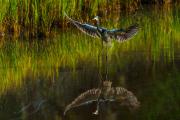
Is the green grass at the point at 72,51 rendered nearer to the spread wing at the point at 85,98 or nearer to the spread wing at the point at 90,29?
the spread wing at the point at 90,29

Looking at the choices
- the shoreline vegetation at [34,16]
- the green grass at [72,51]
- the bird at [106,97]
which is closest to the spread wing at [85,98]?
the bird at [106,97]

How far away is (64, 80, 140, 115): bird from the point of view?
17.7 ft

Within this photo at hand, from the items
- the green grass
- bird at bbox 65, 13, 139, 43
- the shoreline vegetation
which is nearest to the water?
the green grass

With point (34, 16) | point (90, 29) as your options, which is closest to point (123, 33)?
point (90, 29)

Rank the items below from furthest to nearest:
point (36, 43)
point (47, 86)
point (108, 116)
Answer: point (36, 43) < point (47, 86) < point (108, 116)

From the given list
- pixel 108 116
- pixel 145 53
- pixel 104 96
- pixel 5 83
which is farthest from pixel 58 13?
pixel 108 116

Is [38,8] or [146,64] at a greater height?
[38,8]

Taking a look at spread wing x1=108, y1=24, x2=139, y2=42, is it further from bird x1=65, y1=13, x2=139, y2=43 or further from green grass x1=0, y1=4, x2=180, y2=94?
green grass x1=0, y1=4, x2=180, y2=94

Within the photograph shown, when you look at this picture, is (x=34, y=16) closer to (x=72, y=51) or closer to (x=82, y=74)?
(x=72, y=51)

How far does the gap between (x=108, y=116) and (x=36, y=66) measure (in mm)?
2325

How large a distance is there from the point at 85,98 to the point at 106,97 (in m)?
0.20

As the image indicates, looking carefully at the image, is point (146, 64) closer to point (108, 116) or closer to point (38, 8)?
point (108, 116)

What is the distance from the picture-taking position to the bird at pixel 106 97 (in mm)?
5410

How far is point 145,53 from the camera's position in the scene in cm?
752
